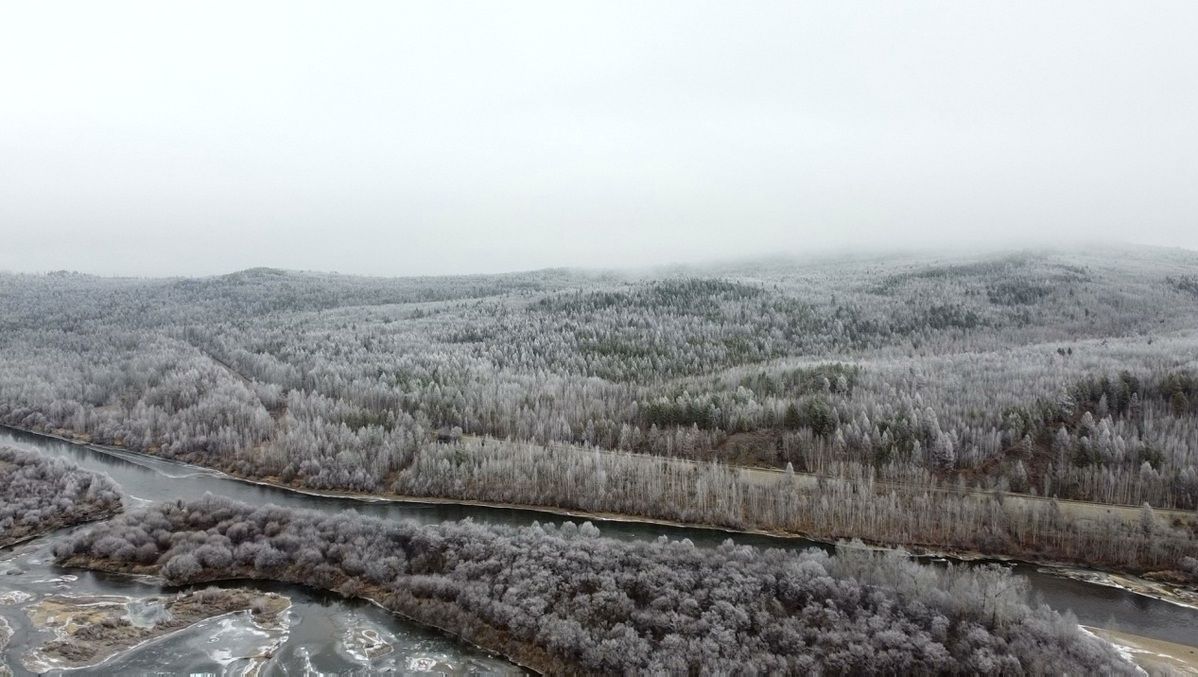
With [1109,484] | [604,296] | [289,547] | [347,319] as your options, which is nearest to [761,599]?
[289,547]

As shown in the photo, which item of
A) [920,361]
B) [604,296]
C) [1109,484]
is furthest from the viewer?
[604,296]

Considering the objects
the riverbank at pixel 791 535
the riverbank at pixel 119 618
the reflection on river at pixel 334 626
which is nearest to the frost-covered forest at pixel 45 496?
the reflection on river at pixel 334 626

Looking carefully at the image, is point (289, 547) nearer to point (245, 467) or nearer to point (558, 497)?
point (558, 497)

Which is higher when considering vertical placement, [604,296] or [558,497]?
[604,296]

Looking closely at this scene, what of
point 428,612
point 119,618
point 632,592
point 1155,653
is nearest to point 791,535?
point 632,592

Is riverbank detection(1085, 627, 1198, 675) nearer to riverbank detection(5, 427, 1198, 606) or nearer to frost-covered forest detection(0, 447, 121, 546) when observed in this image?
riverbank detection(5, 427, 1198, 606)

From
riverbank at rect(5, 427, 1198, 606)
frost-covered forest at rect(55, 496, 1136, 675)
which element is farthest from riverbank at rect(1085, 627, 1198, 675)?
riverbank at rect(5, 427, 1198, 606)
